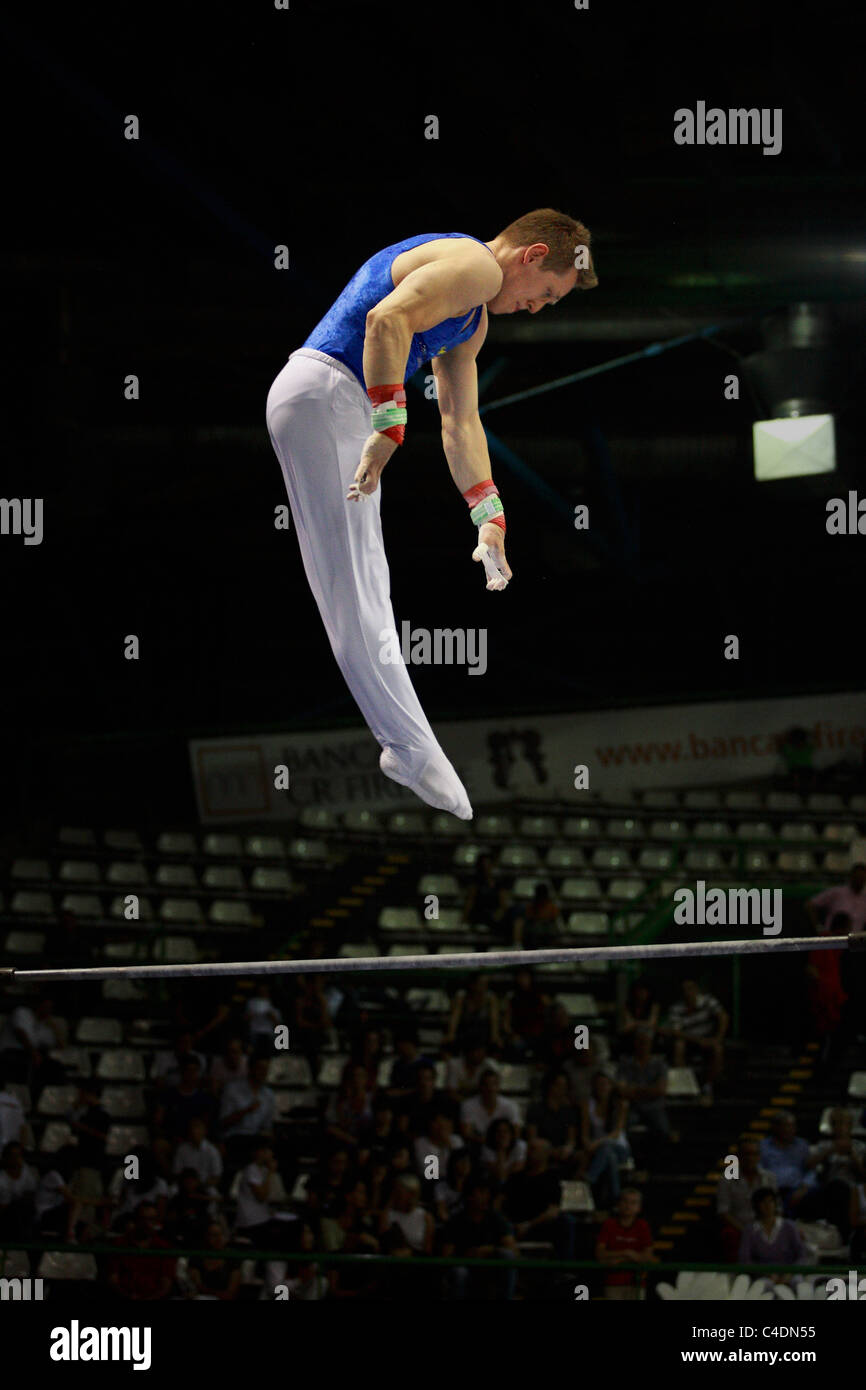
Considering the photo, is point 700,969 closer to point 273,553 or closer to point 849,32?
point 273,553

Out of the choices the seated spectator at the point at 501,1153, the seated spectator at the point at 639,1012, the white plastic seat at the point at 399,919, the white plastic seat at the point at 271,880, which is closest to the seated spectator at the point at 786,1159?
the seated spectator at the point at 639,1012

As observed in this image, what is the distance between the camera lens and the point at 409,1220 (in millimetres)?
8562

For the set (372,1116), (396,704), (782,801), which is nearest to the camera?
(396,704)

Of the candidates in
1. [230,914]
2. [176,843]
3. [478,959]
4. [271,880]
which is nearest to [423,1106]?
[230,914]

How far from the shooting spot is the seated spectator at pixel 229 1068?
9656mm

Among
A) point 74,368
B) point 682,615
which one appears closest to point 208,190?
point 74,368

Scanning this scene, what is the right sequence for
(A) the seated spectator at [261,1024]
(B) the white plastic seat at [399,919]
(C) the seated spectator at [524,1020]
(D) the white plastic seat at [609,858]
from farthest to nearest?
1. (D) the white plastic seat at [609,858]
2. (B) the white plastic seat at [399,919]
3. (C) the seated spectator at [524,1020]
4. (A) the seated spectator at [261,1024]

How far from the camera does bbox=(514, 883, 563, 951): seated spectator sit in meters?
10.4

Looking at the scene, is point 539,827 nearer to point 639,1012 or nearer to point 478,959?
point 639,1012

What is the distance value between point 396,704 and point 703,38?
493 centimetres

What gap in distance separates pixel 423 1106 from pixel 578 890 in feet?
12.7

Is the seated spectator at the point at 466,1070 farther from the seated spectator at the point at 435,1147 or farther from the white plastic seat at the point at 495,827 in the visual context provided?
the white plastic seat at the point at 495,827

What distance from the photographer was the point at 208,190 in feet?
27.2

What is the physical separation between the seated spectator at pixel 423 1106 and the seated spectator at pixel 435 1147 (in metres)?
0.09
